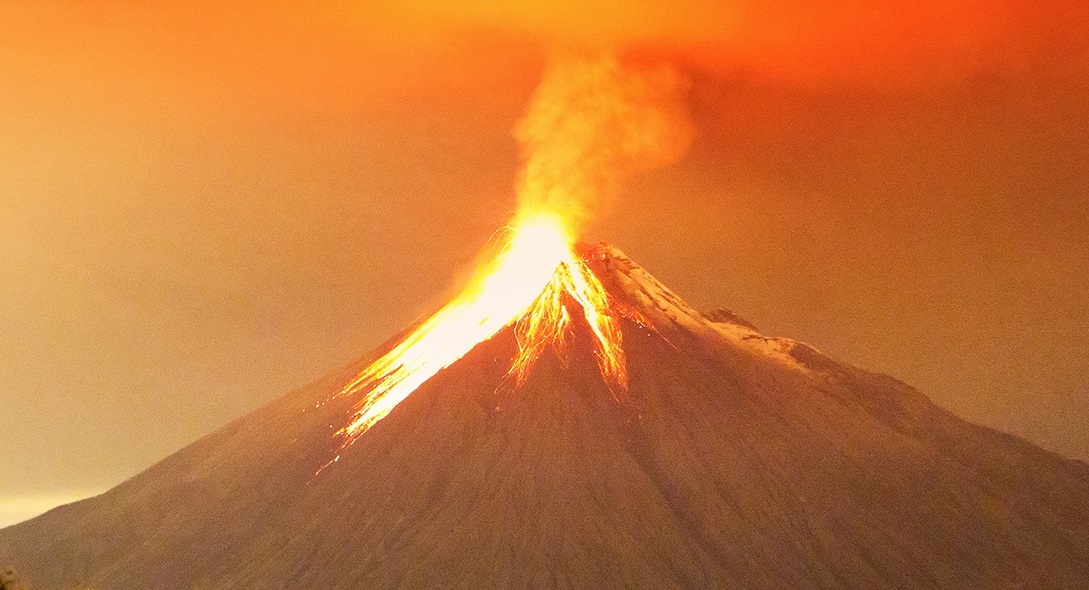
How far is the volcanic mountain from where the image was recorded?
217ft

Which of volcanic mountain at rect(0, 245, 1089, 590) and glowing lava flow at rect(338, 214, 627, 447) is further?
glowing lava flow at rect(338, 214, 627, 447)

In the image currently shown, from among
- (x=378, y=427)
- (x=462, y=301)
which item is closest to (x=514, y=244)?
(x=462, y=301)

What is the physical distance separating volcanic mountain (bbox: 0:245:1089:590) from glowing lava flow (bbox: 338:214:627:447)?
963mm

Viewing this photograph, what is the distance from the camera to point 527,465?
71812mm

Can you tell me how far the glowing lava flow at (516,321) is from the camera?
3231 inches

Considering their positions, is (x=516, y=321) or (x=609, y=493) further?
(x=516, y=321)

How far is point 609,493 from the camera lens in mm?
70062

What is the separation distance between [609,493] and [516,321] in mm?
17516

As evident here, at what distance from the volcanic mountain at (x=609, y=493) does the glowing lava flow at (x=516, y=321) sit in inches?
37.9

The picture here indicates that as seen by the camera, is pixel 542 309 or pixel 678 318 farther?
pixel 678 318

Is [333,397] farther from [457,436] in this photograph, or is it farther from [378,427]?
[457,436]

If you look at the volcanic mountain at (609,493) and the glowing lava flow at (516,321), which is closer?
the volcanic mountain at (609,493)

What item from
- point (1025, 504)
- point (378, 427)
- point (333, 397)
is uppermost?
point (333, 397)

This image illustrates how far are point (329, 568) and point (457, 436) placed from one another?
11.1 m
